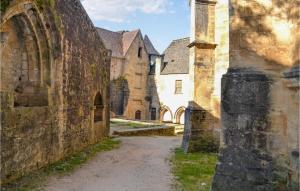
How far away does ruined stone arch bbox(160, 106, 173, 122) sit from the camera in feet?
112

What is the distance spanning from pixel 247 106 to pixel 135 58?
31756mm

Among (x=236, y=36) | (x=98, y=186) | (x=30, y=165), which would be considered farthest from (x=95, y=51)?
(x=236, y=36)

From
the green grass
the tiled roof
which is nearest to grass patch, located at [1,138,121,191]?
the green grass

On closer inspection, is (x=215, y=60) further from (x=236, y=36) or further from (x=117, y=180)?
(x=236, y=36)

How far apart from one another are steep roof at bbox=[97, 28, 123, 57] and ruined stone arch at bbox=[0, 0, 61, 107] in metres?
25.5

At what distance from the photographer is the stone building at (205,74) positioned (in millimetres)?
12078

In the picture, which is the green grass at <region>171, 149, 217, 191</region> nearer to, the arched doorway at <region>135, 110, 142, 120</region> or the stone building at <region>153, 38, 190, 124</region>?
the stone building at <region>153, 38, 190, 124</region>

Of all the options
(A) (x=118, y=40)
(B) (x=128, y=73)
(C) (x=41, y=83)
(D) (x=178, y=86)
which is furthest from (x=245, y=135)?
(A) (x=118, y=40)

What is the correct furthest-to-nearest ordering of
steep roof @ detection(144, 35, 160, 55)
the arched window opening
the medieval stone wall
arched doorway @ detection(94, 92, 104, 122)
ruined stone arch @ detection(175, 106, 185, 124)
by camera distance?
steep roof @ detection(144, 35, 160, 55) < the medieval stone wall < ruined stone arch @ detection(175, 106, 185, 124) < arched doorway @ detection(94, 92, 104, 122) < the arched window opening

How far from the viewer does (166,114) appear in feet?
114

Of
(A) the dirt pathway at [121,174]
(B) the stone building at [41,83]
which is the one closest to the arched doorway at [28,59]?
(B) the stone building at [41,83]

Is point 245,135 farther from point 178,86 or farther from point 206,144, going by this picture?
point 178,86

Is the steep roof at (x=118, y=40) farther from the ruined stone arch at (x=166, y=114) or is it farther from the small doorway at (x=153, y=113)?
the ruined stone arch at (x=166, y=114)

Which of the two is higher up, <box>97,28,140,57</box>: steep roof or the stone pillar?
<box>97,28,140,57</box>: steep roof
